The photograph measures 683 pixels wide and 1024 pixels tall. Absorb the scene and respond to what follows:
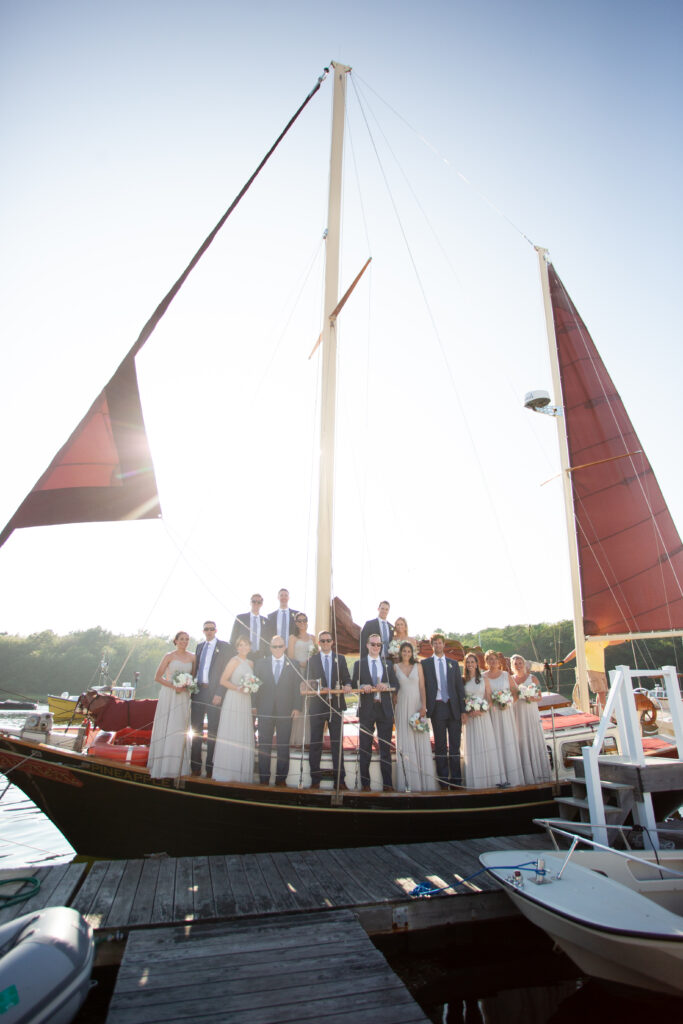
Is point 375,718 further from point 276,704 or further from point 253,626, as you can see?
point 253,626

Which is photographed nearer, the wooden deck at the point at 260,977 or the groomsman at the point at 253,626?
the wooden deck at the point at 260,977

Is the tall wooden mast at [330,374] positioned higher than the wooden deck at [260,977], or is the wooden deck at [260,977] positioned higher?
the tall wooden mast at [330,374]

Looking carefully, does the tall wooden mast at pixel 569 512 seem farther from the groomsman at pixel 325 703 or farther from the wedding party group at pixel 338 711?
the groomsman at pixel 325 703

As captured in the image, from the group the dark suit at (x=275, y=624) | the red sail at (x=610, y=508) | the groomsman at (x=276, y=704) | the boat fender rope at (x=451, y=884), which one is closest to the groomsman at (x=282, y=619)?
the dark suit at (x=275, y=624)

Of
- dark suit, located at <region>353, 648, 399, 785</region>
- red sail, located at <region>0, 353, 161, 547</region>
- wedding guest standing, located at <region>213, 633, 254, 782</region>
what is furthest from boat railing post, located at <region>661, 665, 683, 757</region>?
red sail, located at <region>0, 353, 161, 547</region>

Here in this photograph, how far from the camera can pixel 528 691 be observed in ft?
23.8

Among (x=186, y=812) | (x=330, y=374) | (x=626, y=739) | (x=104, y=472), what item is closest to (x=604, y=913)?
(x=626, y=739)

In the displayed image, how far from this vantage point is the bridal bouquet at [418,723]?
658 centimetres

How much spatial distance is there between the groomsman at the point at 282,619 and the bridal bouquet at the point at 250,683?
1.12 m

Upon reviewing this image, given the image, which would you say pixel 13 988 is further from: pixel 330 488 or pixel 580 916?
pixel 330 488

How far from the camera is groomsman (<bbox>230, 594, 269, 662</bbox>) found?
7.37m

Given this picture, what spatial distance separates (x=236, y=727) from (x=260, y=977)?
311 centimetres

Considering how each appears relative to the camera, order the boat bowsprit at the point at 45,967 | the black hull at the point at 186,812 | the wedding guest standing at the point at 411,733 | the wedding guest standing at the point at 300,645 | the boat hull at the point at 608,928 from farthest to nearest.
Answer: the wedding guest standing at the point at 300,645 < the wedding guest standing at the point at 411,733 < the black hull at the point at 186,812 < the boat hull at the point at 608,928 < the boat bowsprit at the point at 45,967

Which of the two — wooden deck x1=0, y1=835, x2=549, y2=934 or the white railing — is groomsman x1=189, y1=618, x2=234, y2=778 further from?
the white railing
